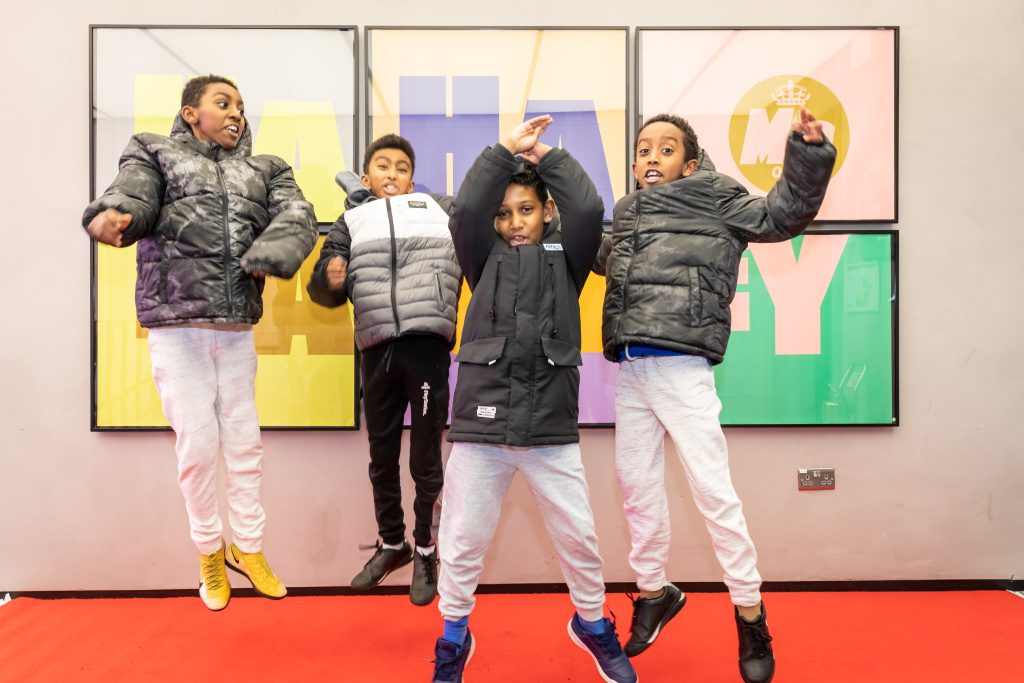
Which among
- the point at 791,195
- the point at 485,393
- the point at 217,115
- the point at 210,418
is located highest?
the point at 217,115

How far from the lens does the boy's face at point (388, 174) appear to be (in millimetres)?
2582

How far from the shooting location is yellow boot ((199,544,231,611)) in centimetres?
224

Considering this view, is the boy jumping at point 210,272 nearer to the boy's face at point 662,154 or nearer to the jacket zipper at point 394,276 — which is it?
the jacket zipper at point 394,276

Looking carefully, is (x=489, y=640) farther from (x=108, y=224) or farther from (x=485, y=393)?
(x=108, y=224)

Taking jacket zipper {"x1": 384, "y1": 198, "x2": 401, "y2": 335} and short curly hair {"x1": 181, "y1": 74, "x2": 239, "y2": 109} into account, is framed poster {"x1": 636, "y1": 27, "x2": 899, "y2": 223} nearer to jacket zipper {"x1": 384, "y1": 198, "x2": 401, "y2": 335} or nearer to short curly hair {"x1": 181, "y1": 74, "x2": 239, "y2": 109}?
jacket zipper {"x1": 384, "y1": 198, "x2": 401, "y2": 335}

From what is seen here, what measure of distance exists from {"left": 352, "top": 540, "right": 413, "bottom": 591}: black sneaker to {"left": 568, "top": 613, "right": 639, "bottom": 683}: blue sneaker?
79cm

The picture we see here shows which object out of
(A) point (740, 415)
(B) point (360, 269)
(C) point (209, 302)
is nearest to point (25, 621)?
(C) point (209, 302)

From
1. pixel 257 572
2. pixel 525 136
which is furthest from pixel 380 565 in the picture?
pixel 525 136

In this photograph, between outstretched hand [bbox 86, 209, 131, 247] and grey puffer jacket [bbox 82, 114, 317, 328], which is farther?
grey puffer jacket [bbox 82, 114, 317, 328]

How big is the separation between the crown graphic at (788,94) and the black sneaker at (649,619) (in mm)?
2315

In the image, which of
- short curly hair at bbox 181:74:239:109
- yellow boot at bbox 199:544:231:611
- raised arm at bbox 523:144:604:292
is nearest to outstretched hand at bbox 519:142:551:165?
raised arm at bbox 523:144:604:292

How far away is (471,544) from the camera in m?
1.99

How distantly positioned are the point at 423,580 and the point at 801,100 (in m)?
2.80

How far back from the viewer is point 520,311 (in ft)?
6.48
